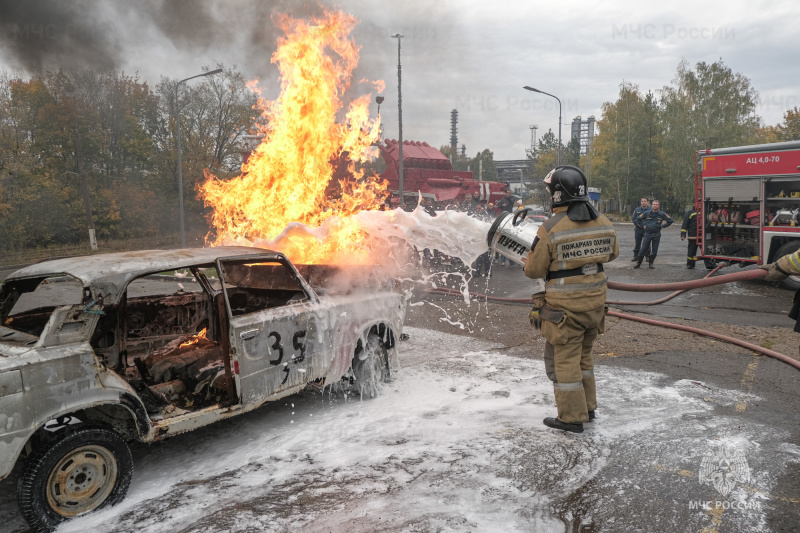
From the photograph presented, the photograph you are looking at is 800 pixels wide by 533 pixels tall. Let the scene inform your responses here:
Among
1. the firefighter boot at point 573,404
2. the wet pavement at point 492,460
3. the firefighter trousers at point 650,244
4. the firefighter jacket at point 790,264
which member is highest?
the firefighter jacket at point 790,264

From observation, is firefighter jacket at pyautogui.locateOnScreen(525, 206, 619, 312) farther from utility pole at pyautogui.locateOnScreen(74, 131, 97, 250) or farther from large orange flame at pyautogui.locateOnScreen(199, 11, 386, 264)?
utility pole at pyautogui.locateOnScreen(74, 131, 97, 250)

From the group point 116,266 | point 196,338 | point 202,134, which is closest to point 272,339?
point 116,266

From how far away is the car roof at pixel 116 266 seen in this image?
11.3 feet

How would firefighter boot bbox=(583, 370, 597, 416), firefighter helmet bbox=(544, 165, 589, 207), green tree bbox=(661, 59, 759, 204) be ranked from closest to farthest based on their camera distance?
firefighter helmet bbox=(544, 165, 589, 207)
firefighter boot bbox=(583, 370, 597, 416)
green tree bbox=(661, 59, 759, 204)

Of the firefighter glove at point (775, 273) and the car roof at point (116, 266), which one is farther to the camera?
the firefighter glove at point (775, 273)

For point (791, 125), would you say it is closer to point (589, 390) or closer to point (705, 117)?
point (705, 117)

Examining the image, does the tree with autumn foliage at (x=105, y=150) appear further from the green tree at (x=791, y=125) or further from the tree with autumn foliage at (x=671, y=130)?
the green tree at (x=791, y=125)

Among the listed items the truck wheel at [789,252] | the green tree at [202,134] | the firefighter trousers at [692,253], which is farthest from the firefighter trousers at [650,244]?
→ the green tree at [202,134]

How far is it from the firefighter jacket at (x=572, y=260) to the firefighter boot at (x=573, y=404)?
2.06ft

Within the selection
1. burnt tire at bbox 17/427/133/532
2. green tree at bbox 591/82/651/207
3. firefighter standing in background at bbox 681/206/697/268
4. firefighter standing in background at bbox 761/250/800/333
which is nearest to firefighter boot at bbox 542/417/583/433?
firefighter standing in background at bbox 761/250/800/333

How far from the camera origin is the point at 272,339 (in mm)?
4148

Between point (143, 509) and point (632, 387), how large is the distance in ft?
14.5

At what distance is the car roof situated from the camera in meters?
3.44

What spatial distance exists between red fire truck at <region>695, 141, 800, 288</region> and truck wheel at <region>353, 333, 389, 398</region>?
9.80m
